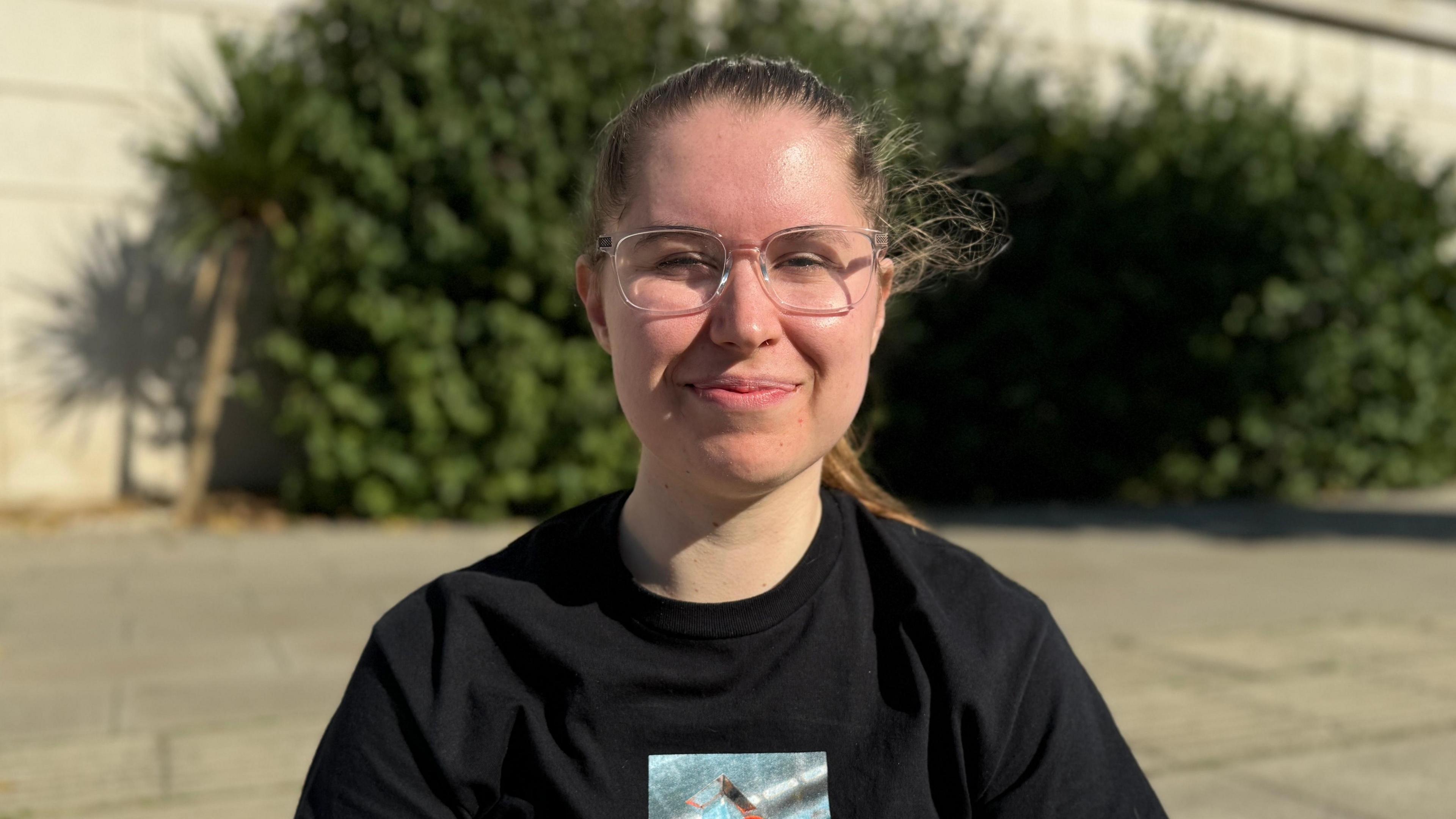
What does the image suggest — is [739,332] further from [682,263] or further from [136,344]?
[136,344]

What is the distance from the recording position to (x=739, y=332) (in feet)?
4.61

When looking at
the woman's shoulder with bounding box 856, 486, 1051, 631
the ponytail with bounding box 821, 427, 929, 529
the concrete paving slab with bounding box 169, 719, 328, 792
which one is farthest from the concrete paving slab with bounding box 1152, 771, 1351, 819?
the concrete paving slab with bounding box 169, 719, 328, 792

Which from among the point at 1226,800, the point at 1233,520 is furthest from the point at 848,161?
the point at 1233,520

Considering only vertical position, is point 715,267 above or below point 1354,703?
above

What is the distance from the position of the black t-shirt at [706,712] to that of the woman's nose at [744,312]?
12.0 inches

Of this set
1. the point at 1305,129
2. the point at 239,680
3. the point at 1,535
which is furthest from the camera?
the point at 1305,129

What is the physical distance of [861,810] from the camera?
1441 millimetres

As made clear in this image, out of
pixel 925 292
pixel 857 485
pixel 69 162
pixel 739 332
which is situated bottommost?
pixel 857 485

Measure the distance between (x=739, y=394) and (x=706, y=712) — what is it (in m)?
0.36

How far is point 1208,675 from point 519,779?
3559 mm

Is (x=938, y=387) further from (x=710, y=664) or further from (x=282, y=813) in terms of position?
(x=710, y=664)

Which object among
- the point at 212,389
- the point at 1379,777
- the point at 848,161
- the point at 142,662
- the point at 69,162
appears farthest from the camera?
the point at 69,162

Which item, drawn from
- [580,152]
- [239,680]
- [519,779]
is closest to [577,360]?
[580,152]

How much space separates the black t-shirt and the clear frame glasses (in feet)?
1.07
